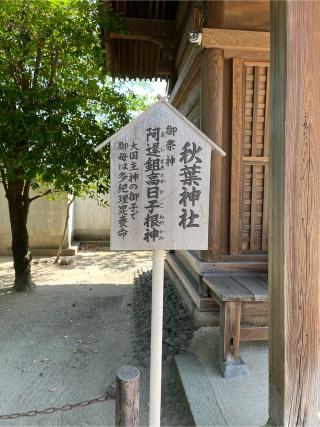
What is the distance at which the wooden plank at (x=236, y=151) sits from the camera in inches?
136

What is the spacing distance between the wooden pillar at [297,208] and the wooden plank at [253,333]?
4.03 feet

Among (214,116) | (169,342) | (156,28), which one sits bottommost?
(169,342)

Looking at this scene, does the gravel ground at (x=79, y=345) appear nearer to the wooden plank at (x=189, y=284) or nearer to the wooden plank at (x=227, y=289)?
the wooden plank at (x=189, y=284)

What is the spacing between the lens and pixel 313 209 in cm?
171

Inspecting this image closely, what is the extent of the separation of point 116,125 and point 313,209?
4.55 m

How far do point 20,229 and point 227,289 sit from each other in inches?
181

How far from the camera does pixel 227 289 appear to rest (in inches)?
117

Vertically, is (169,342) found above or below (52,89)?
below

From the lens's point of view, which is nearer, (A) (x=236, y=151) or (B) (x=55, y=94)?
(A) (x=236, y=151)

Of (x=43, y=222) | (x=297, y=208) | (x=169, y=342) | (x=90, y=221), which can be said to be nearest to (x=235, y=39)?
(x=297, y=208)

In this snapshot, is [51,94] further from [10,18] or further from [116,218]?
[116,218]

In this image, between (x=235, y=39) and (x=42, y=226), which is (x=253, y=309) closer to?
(x=235, y=39)

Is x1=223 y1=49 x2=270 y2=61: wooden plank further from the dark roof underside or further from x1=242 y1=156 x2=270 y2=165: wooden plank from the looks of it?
the dark roof underside

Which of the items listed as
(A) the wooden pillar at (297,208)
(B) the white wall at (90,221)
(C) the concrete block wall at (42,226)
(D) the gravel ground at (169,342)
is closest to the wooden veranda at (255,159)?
(A) the wooden pillar at (297,208)
